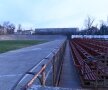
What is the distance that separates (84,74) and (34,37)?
134 meters

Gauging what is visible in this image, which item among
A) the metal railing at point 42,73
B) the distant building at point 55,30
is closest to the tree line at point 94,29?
the distant building at point 55,30

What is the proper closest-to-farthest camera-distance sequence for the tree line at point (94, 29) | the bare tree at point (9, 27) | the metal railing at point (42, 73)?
1. the metal railing at point (42, 73)
2. the tree line at point (94, 29)
3. the bare tree at point (9, 27)

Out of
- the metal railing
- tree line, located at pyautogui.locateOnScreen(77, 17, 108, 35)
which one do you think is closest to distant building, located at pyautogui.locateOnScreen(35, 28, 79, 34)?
tree line, located at pyautogui.locateOnScreen(77, 17, 108, 35)

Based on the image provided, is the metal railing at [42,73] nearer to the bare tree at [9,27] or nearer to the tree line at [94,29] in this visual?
the tree line at [94,29]

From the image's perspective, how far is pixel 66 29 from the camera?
525 feet

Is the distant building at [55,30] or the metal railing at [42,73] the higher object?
the metal railing at [42,73]

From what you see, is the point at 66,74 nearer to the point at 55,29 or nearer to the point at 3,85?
the point at 3,85

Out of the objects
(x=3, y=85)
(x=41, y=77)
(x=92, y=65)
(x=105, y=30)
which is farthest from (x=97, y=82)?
(x=105, y=30)

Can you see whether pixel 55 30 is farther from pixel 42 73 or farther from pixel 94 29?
pixel 42 73

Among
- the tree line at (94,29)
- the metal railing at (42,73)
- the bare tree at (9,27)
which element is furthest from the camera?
the bare tree at (9,27)

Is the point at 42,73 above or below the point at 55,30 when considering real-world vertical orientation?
above

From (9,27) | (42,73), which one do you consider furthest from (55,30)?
(42,73)

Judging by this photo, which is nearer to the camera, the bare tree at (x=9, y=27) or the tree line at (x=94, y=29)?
the tree line at (x=94, y=29)

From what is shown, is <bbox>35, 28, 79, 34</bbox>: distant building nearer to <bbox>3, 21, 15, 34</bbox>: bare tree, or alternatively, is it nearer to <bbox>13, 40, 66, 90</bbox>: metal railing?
<bbox>3, 21, 15, 34</bbox>: bare tree
